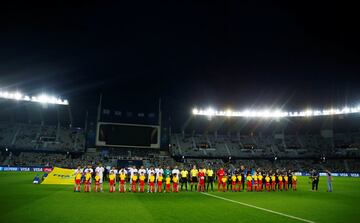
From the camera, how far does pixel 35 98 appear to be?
182 ft

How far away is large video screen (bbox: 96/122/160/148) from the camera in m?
56.8

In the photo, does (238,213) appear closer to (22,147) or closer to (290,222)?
(290,222)

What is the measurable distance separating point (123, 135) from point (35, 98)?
20140 mm

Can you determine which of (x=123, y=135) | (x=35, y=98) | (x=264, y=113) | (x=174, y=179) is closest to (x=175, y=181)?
(x=174, y=179)

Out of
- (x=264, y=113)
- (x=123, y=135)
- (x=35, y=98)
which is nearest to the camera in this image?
(x=35, y=98)

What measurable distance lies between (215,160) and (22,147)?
4690 centimetres

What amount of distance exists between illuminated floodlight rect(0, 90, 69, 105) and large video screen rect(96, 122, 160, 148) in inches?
413

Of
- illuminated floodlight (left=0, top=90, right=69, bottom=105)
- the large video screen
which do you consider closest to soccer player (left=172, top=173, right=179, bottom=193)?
the large video screen

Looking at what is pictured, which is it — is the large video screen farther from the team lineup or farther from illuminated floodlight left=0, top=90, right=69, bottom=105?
the team lineup

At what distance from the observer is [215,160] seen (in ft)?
234

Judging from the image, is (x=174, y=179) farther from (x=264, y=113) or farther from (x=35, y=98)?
(x=264, y=113)

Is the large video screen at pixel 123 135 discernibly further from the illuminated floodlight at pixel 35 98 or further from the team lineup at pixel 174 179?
the team lineup at pixel 174 179

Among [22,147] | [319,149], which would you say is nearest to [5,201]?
[22,147]

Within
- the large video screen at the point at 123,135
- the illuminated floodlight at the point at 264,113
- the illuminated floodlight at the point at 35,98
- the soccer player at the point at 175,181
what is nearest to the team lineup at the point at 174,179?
the soccer player at the point at 175,181
